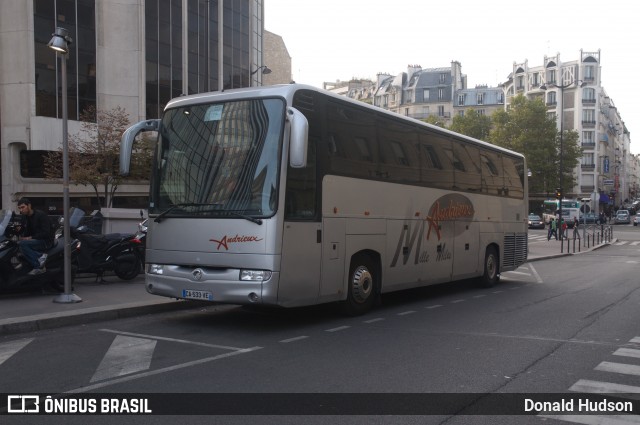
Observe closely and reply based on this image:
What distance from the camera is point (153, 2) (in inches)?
1460

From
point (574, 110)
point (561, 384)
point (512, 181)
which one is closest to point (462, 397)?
point (561, 384)

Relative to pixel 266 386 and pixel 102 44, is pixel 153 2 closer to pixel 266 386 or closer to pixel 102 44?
pixel 102 44

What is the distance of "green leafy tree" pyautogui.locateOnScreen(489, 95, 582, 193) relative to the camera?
73438 mm

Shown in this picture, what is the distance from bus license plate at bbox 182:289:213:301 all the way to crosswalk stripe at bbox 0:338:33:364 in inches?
80.9

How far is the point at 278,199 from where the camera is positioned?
787 centimetres

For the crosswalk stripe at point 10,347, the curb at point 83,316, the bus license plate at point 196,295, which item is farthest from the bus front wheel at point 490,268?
the crosswalk stripe at point 10,347

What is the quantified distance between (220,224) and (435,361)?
3.45 metres

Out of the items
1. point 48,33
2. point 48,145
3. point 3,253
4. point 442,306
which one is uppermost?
point 48,33

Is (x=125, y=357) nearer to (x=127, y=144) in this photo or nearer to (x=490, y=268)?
(x=127, y=144)

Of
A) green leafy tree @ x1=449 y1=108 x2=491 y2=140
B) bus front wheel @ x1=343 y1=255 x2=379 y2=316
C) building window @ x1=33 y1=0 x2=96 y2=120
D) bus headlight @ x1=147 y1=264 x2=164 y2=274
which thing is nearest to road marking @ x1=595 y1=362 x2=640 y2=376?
bus front wheel @ x1=343 y1=255 x2=379 y2=316

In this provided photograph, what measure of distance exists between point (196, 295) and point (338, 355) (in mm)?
2472

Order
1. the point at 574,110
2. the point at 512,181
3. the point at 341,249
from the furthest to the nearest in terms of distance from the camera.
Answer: the point at 574,110 → the point at 512,181 → the point at 341,249

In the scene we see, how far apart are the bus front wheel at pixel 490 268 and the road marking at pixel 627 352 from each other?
711 centimetres

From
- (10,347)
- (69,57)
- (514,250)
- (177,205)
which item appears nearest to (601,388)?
(177,205)
